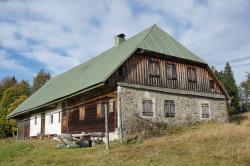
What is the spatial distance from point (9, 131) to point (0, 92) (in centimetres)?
1433

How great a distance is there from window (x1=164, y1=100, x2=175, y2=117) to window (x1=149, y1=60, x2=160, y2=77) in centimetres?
182

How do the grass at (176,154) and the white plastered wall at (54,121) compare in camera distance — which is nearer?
the grass at (176,154)

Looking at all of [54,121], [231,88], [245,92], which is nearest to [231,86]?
[231,88]

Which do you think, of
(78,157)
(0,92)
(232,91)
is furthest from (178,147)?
(0,92)

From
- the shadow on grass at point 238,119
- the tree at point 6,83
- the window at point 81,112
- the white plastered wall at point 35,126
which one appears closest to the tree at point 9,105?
the tree at point 6,83

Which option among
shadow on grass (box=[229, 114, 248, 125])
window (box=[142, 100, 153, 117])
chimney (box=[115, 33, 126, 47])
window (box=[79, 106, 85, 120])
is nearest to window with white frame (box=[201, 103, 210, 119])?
shadow on grass (box=[229, 114, 248, 125])

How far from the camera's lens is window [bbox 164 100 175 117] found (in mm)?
19875

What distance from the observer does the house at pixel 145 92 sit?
18250 millimetres

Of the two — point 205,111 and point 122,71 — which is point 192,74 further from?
point 122,71

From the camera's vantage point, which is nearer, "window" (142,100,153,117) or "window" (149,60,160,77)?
"window" (142,100,153,117)

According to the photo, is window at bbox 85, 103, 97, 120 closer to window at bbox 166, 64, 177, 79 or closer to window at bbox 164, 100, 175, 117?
window at bbox 164, 100, 175, 117

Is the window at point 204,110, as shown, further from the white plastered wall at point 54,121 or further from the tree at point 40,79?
the tree at point 40,79

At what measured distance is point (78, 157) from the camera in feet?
42.7

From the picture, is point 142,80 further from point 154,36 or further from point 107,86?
point 154,36
